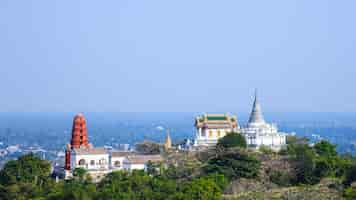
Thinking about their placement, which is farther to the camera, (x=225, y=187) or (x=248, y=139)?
(x=248, y=139)

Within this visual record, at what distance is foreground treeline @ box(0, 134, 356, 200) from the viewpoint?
3881 cm

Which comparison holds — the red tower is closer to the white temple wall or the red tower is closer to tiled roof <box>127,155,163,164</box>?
the white temple wall

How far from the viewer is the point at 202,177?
42500 mm

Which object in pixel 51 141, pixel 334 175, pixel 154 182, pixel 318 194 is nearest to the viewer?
pixel 318 194

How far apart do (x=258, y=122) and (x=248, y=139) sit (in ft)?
8.51

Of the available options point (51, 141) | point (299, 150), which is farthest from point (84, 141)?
point (51, 141)

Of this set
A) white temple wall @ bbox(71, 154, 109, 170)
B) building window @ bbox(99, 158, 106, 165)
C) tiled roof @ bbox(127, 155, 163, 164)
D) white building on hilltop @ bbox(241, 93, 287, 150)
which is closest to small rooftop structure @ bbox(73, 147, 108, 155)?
white temple wall @ bbox(71, 154, 109, 170)

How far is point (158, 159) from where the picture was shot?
51469 mm

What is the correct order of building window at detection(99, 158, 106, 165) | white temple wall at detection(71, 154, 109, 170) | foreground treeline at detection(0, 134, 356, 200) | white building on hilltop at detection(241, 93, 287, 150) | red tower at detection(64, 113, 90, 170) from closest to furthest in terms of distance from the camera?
foreground treeline at detection(0, 134, 356, 200) < white temple wall at detection(71, 154, 109, 170) < building window at detection(99, 158, 106, 165) < red tower at detection(64, 113, 90, 170) < white building on hilltop at detection(241, 93, 287, 150)

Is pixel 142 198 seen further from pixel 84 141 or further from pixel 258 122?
pixel 258 122

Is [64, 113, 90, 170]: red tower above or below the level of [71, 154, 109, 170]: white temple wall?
above

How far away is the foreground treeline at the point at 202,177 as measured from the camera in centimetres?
3881

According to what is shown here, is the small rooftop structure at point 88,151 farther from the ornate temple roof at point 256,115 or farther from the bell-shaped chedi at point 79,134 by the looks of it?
the ornate temple roof at point 256,115

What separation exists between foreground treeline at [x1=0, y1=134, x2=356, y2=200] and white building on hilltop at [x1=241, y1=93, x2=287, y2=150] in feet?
19.6
